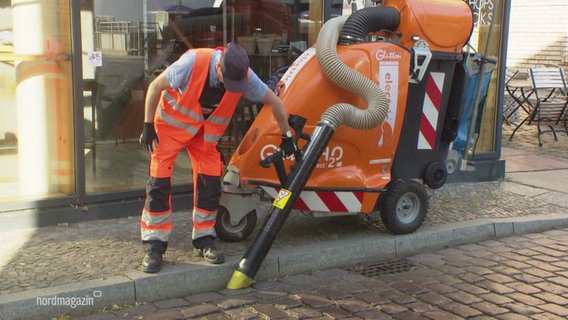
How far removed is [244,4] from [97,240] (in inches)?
117

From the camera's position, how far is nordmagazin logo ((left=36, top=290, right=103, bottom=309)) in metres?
3.90

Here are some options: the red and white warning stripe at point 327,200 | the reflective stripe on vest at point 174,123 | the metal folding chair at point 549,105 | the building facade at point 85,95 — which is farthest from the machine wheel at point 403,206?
the metal folding chair at point 549,105

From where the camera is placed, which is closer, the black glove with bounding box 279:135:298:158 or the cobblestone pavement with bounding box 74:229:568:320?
the cobblestone pavement with bounding box 74:229:568:320

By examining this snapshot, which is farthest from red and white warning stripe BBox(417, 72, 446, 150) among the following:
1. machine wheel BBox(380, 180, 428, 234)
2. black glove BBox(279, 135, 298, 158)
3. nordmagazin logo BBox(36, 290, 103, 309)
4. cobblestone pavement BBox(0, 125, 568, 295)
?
nordmagazin logo BBox(36, 290, 103, 309)

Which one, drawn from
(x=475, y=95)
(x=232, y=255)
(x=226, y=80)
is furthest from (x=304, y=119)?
(x=475, y=95)

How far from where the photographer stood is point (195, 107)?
4418 mm

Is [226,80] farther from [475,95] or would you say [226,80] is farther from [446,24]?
[475,95]

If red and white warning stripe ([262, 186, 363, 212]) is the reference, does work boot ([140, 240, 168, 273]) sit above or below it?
below

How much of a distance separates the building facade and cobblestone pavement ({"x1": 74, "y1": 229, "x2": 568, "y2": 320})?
1.84 m

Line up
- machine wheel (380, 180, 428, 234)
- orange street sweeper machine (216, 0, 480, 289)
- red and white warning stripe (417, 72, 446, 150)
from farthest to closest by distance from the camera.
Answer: red and white warning stripe (417, 72, 446, 150) → machine wheel (380, 180, 428, 234) → orange street sweeper machine (216, 0, 480, 289)

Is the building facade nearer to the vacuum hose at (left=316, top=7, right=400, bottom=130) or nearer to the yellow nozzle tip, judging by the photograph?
the vacuum hose at (left=316, top=7, right=400, bottom=130)

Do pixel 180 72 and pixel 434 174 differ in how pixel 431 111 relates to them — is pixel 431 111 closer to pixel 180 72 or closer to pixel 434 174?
pixel 434 174

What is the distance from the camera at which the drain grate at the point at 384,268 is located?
5.01 metres

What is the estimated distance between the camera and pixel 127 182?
240 inches
